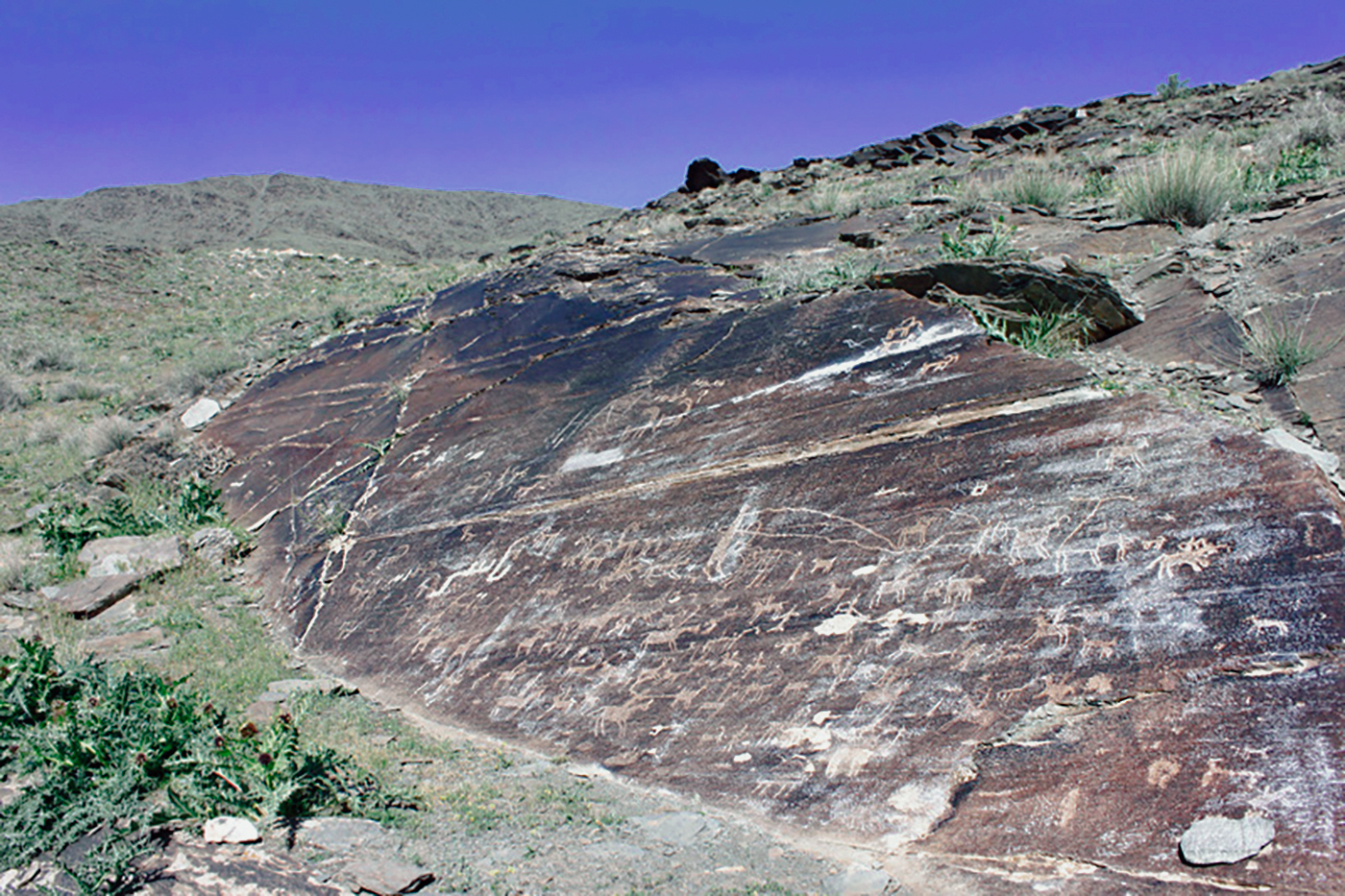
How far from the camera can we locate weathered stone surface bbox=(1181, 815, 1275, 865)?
2.16 metres

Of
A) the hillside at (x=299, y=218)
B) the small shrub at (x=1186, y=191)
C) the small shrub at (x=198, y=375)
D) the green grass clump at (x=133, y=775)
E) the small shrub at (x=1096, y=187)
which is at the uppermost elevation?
the hillside at (x=299, y=218)

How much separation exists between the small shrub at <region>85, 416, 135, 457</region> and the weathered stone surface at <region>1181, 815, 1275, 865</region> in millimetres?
9962

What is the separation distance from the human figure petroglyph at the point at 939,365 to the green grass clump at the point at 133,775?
327cm

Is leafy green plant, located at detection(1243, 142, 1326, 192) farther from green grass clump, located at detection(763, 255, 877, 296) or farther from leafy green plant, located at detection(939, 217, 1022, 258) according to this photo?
green grass clump, located at detection(763, 255, 877, 296)

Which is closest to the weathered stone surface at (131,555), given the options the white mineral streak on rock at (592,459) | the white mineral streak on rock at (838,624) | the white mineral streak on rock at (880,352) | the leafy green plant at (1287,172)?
the white mineral streak on rock at (592,459)

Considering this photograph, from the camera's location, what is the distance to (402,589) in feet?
17.6

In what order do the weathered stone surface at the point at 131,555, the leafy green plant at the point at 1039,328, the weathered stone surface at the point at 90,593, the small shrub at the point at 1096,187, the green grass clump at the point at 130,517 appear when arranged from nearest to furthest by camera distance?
the leafy green plant at the point at 1039,328
the weathered stone surface at the point at 90,593
the weathered stone surface at the point at 131,555
the green grass clump at the point at 130,517
the small shrub at the point at 1096,187

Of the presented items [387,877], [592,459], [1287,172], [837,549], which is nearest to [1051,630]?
[837,549]

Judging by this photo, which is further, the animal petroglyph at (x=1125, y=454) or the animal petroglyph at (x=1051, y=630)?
the animal petroglyph at (x=1125, y=454)

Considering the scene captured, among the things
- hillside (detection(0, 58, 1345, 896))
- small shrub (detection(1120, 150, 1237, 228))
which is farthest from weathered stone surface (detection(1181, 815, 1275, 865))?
small shrub (detection(1120, 150, 1237, 228))

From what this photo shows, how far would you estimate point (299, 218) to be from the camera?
4000 centimetres

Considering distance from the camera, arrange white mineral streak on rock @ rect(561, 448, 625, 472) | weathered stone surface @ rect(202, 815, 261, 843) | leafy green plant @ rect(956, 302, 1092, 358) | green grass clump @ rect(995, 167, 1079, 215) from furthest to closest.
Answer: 1. green grass clump @ rect(995, 167, 1079, 215)
2. white mineral streak on rock @ rect(561, 448, 625, 472)
3. leafy green plant @ rect(956, 302, 1092, 358)
4. weathered stone surface @ rect(202, 815, 261, 843)

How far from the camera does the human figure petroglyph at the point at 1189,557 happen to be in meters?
2.98

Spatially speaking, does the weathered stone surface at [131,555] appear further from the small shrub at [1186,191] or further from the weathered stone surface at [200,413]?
the small shrub at [1186,191]
